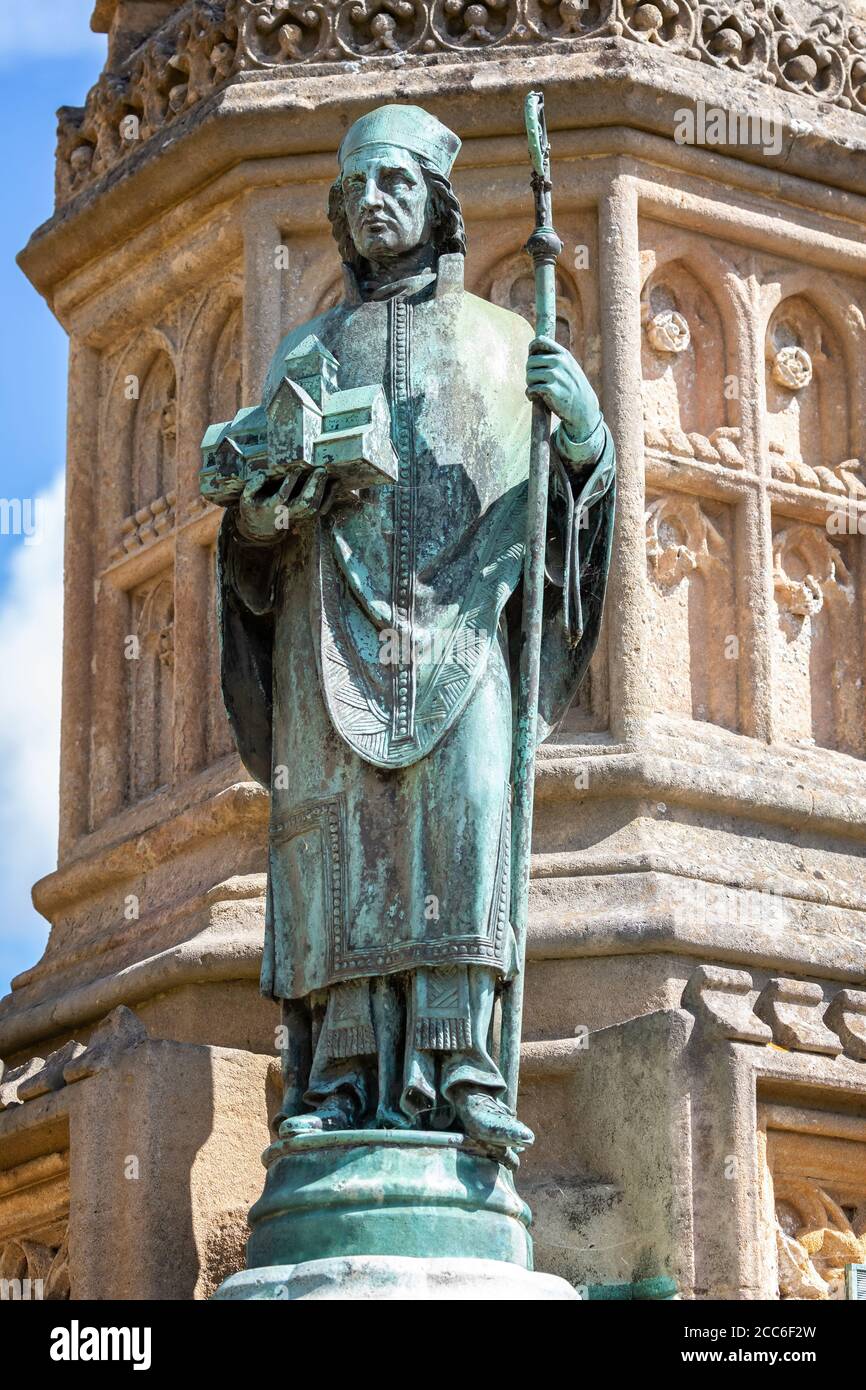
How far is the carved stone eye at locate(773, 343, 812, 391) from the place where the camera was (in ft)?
41.4

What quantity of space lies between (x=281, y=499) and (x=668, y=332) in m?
3.32

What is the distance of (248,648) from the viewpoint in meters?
9.80

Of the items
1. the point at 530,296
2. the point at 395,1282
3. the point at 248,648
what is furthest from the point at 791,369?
the point at 395,1282

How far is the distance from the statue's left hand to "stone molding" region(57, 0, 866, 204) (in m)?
3.25

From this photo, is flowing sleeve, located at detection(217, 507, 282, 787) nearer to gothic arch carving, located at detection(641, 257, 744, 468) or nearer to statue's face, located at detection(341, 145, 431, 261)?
statue's face, located at detection(341, 145, 431, 261)

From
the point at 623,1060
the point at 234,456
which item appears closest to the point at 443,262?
the point at 234,456

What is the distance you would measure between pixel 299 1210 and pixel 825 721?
13.3 feet

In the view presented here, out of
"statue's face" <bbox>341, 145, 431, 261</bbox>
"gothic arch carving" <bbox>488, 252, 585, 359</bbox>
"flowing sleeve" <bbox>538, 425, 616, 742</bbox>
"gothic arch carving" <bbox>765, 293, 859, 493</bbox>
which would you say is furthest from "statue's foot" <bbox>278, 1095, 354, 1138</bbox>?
"gothic arch carving" <bbox>765, 293, 859, 493</bbox>

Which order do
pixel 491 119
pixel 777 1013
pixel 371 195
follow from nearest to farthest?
pixel 371 195 → pixel 777 1013 → pixel 491 119

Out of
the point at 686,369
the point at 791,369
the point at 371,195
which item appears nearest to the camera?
the point at 371,195

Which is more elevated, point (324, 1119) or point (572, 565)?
point (572, 565)

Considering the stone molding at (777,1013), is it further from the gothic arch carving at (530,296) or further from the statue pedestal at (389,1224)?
the gothic arch carving at (530,296)

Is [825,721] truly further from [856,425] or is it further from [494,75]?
→ [494,75]

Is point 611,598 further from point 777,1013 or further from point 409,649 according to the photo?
point 409,649
